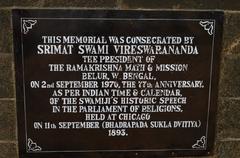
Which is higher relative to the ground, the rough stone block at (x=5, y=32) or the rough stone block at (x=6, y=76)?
the rough stone block at (x=5, y=32)

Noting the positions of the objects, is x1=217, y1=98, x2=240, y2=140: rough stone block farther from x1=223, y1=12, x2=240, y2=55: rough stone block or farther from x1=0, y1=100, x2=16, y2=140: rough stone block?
x1=0, y1=100, x2=16, y2=140: rough stone block

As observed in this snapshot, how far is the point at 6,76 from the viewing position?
105 inches

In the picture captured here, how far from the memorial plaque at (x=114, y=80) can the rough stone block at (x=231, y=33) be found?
0.14 ft

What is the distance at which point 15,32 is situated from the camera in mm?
2590

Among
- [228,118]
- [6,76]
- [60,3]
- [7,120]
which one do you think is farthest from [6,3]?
[228,118]

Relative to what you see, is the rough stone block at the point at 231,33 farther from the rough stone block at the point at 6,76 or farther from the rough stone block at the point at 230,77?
the rough stone block at the point at 6,76

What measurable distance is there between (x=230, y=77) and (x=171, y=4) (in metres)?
0.59

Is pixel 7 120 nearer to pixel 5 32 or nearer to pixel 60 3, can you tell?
pixel 5 32

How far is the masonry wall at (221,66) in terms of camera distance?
2.59m

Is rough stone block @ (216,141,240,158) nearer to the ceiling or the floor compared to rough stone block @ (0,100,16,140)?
nearer to the floor

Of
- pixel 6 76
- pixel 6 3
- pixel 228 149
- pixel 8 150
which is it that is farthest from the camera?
pixel 228 149

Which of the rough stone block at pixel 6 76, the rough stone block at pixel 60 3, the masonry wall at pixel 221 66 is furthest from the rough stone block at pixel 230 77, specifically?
the rough stone block at pixel 6 76

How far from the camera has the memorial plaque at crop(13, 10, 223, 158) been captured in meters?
2.61

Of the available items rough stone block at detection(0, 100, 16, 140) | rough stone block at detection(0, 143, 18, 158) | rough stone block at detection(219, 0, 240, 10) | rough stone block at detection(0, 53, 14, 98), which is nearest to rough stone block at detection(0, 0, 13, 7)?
rough stone block at detection(0, 53, 14, 98)
